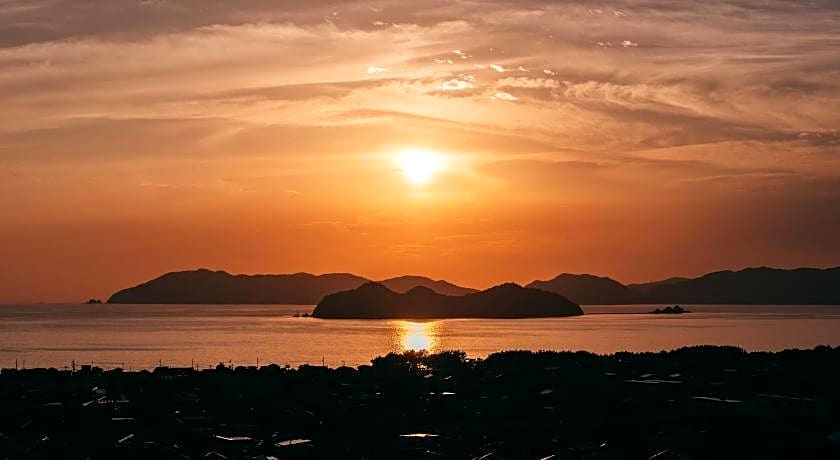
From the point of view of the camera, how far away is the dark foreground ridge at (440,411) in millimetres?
43062

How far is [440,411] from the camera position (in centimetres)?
5928

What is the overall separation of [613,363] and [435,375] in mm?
19113

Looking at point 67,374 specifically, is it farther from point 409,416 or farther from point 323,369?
point 409,416

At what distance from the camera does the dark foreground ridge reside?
43062 millimetres

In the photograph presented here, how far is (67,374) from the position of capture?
76062 millimetres

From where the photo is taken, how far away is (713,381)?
2682 inches

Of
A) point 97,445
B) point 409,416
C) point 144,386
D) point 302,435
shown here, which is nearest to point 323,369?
point 144,386

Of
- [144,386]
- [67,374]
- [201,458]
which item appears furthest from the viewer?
[67,374]

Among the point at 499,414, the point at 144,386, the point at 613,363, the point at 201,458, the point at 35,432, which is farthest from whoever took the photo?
the point at 613,363

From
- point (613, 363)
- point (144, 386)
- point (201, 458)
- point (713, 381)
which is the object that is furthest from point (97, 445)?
point (613, 363)

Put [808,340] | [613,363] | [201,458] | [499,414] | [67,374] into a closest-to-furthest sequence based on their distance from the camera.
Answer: [201,458] < [499,414] < [67,374] < [613,363] < [808,340]

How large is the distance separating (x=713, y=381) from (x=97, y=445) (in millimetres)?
44165

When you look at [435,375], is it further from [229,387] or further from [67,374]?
[67,374]

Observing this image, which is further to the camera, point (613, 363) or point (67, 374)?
point (613, 363)
